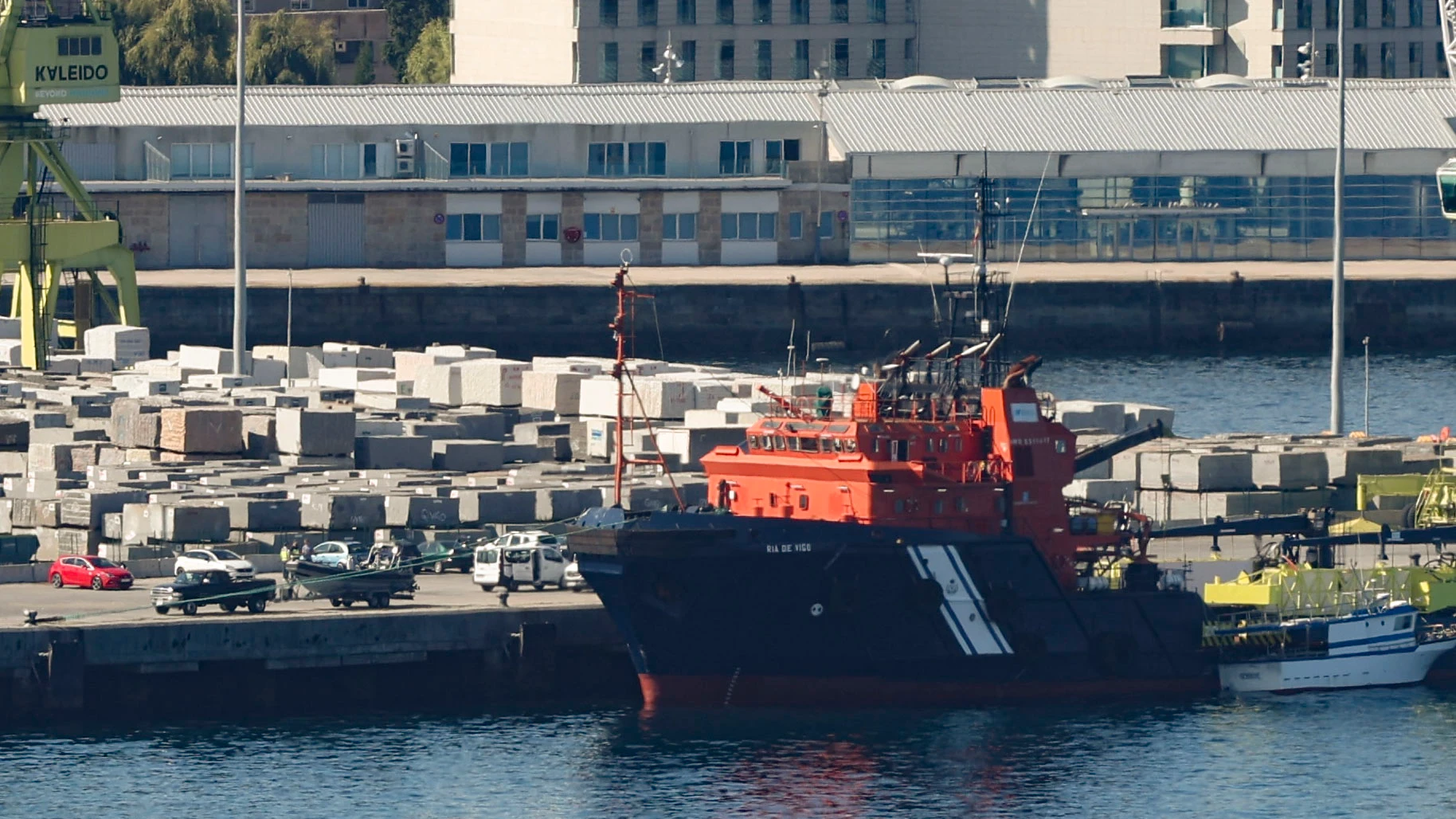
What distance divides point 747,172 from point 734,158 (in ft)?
2.76

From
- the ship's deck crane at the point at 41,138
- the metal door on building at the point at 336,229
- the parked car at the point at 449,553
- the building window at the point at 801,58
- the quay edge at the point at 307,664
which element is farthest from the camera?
the building window at the point at 801,58

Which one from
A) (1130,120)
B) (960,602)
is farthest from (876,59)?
(960,602)

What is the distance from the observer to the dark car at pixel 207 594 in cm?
5978

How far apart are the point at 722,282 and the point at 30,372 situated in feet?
122

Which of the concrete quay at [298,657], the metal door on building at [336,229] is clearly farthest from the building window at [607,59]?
the concrete quay at [298,657]

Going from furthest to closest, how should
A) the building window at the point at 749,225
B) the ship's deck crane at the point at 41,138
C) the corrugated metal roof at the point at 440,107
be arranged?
the building window at the point at 749,225
the corrugated metal roof at the point at 440,107
the ship's deck crane at the point at 41,138

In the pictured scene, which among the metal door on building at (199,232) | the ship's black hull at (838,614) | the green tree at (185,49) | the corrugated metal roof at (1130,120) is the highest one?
the green tree at (185,49)

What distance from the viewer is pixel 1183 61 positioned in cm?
16712

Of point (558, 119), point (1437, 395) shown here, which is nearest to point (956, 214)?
point (558, 119)

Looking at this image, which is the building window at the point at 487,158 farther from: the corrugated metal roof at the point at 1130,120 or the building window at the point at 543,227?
the corrugated metal roof at the point at 1130,120

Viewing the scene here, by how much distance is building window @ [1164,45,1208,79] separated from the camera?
167 meters

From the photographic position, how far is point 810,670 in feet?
198

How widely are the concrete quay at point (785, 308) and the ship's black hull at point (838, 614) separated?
65.6m

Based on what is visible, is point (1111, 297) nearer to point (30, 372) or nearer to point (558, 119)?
point (558, 119)
